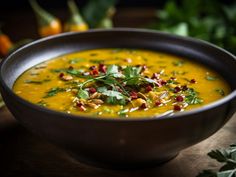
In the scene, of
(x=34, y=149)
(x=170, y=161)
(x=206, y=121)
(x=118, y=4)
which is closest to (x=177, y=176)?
(x=170, y=161)

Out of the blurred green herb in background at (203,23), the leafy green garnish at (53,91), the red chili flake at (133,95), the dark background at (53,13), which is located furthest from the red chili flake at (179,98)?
the dark background at (53,13)

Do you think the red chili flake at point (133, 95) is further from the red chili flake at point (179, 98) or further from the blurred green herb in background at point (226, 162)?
the blurred green herb in background at point (226, 162)

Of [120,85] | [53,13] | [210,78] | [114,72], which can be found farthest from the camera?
[53,13]

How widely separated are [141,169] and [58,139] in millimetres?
420

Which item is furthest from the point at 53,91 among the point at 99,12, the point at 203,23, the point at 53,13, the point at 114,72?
the point at 53,13

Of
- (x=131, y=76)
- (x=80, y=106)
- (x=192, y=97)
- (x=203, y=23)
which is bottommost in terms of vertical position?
(x=80, y=106)

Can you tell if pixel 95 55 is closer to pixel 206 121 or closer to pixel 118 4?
pixel 206 121

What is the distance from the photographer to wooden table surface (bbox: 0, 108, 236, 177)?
6.74 ft

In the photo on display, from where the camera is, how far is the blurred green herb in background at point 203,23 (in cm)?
351

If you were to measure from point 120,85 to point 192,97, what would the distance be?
1.13 feet

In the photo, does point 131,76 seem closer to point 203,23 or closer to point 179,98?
point 179,98

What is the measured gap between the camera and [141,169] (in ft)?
6.84

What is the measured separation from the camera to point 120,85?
7.24ft

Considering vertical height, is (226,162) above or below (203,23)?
below
